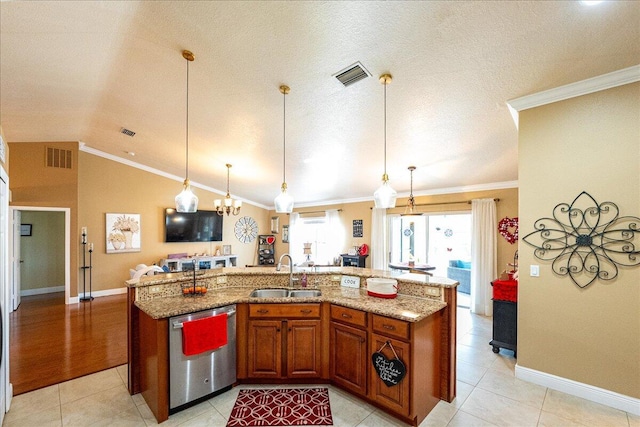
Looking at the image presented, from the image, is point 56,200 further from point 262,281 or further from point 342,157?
point 342,157

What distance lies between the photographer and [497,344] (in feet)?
11.1

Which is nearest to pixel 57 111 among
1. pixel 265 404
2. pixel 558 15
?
pixel 265 404

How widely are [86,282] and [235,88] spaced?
5.87 meters

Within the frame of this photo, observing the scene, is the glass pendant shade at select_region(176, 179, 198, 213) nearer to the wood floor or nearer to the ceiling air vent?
the ceiling air vent

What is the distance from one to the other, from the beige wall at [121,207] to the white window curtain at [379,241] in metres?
4.32

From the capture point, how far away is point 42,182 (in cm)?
552

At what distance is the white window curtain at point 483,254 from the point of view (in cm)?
508

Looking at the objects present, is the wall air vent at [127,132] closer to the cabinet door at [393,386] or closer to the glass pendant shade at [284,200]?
the glass pendant shade at [284,200]

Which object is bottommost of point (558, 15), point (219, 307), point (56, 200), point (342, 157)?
point (219, 307)

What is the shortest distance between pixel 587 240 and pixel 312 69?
301 centimetres

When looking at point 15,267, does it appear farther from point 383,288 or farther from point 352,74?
point 352,74

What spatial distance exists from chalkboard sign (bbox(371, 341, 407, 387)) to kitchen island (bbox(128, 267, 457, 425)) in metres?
0.04


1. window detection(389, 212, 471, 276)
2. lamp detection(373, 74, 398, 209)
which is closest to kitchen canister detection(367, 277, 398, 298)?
lamp detection(373, 74, 398, 209)

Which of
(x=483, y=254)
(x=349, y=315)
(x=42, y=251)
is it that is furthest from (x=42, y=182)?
(x=483, y=254)
